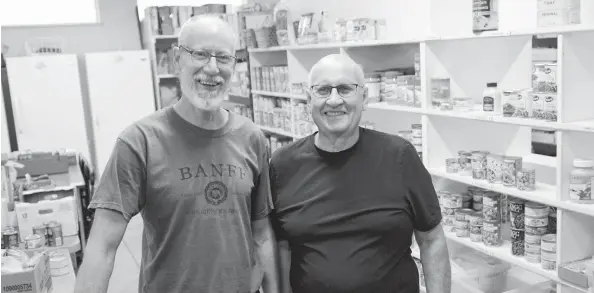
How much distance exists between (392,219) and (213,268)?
63cm

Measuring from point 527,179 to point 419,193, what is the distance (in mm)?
1079

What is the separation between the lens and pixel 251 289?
6.43ft

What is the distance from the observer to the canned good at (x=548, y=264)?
2.76 metres

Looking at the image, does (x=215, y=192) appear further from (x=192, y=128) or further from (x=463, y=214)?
(x=463, y=214)

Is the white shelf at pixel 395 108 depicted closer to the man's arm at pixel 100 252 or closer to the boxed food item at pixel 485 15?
the boxed food item at pixel 485 15

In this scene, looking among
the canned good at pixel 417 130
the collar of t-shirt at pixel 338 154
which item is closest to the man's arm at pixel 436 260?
the collar of t-shirt at pixel 338 154

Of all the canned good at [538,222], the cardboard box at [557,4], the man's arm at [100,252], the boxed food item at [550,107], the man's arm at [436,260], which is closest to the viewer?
the man's arm at [100,252]

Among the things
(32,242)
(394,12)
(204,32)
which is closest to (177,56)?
(204,32)

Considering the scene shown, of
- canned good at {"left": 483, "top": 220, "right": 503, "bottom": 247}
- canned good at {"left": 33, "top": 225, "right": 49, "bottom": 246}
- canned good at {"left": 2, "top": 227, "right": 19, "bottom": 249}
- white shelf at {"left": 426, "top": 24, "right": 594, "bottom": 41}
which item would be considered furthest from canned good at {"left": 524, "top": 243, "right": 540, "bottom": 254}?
canned good at {"left": 33, "top": 225, "right": 49, "bottom": 246}

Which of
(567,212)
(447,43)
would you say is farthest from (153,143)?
(447,43)

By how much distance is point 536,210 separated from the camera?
2871 mm

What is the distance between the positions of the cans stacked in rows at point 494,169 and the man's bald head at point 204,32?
1.75m

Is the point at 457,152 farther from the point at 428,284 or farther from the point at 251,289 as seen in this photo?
the point at 251,289

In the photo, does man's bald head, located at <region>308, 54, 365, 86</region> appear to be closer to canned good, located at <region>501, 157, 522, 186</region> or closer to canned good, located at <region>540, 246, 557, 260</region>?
canned good, located at <region>501, 157, 522, 186</region>
